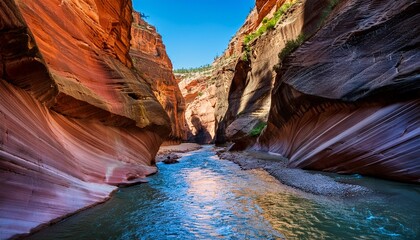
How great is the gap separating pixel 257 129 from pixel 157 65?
28.5 metres

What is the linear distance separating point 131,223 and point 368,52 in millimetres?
8518

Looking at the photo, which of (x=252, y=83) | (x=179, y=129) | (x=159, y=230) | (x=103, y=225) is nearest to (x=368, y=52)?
(x=159, y=230)

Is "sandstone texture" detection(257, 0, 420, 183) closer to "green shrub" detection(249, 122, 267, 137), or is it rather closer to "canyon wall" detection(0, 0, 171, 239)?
"canyon wall" detection(0, 0, 171, 239)

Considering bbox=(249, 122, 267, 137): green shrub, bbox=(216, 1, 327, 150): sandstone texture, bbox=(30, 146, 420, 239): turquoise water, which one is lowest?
bbox=(30, 146, 420, 239): turquoise water

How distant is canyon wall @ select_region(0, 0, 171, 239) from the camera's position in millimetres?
3912

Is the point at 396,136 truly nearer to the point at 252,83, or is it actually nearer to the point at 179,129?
the point at 252,83

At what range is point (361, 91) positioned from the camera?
23.4 ft

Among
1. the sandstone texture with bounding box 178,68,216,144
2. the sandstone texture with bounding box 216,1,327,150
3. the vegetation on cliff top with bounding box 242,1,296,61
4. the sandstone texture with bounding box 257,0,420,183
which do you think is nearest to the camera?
the sandstone texture with bounding box 257,0,420,183

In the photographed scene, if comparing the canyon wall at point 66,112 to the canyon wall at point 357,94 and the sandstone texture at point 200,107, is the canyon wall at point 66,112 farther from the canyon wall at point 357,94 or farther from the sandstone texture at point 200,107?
the sandstone texture at point 200,107

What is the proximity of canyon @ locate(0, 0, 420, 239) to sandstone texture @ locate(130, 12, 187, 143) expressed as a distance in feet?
87.2

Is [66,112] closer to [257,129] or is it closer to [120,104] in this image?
[120,104]

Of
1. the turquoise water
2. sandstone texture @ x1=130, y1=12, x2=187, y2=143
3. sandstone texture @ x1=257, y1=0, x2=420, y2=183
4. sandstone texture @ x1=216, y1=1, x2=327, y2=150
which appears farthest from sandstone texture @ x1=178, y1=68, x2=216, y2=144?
the turquoise water

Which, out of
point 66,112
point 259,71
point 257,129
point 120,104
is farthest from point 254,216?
point 259,71

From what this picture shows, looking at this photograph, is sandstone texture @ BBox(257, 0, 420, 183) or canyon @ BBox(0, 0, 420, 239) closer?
canyon @ BBox(0, 0, 420, 239)
